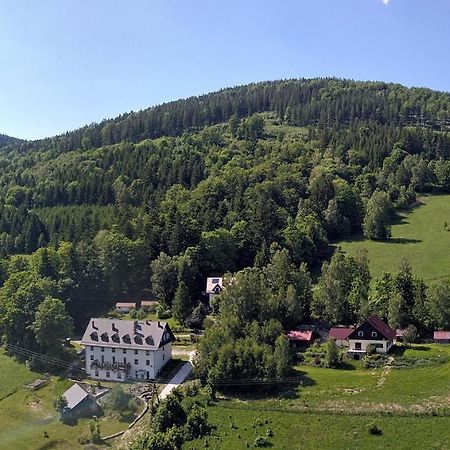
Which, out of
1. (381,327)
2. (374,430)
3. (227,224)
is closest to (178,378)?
(381,327)

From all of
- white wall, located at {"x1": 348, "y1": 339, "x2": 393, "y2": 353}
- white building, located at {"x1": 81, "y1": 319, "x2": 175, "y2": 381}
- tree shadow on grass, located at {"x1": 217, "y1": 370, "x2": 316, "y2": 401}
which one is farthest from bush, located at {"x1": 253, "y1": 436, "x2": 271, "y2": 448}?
white wall, located at {"x1": 348, "y1": 339, "x2": 393, "y2": 353}

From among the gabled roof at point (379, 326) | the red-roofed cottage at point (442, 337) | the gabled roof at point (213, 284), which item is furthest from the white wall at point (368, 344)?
the gabled roof at point (213, 284)

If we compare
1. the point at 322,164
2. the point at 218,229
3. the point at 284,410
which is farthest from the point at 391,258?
the point at 284,410

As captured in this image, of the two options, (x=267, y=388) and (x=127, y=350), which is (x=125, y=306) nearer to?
(x=127, y=350)

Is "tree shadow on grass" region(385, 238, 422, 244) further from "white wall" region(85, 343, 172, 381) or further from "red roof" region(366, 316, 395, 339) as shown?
"white wall" region(85, 343, 172, 381)

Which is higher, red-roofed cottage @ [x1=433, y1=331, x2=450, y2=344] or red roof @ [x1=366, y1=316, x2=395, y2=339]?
red roof @ [x1=366, y1=316, x2=395, y2=339]

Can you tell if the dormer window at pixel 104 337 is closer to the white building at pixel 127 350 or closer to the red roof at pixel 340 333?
the white building at pixel 127 350

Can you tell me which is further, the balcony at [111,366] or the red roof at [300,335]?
the red roof at [300,335]

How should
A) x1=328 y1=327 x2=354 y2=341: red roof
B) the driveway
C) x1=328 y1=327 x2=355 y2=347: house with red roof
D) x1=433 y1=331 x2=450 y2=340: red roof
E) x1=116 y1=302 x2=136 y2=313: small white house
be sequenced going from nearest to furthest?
1. the driveway
2. x1=433 y1=331 x2=450 y2=340: red roof
3. x1=328 y1=327 x2=355 y2=347: house with red roof
4. x1=328 y1=327 x2=354 y2=341: red roof
5. x1=116 y1=302 x2=136 y2=313: small white house
